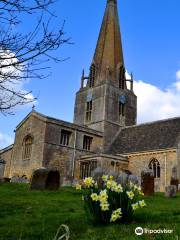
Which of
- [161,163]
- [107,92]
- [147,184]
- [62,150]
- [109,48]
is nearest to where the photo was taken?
[147,184]

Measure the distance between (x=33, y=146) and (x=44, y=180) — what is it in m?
14.7

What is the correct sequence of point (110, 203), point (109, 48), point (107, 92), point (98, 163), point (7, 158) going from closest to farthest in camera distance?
point (110, 203) → point (98, 163) → point (7, 158) → point (107, 92) → point (109, 48)

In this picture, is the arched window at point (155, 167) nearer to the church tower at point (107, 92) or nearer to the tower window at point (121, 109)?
the church tower at point (107, 92)

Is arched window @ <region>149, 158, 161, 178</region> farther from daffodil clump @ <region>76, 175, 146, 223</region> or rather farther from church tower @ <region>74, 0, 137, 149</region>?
daffodil clump @ <region>76, 175, 146, 223</region>

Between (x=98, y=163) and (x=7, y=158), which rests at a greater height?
(x=7, y=158)

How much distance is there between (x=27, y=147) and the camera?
3134 cm

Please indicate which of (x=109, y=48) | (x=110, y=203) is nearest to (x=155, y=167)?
(x=109, y=48)

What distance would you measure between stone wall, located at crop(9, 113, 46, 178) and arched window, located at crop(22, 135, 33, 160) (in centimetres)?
36

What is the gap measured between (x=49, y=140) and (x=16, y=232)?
22772 millimetres

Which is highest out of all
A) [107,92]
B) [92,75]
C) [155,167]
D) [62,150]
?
[92,75]

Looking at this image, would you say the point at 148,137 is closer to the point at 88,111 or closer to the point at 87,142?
the point at 87,142

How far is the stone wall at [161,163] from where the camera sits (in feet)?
87.5

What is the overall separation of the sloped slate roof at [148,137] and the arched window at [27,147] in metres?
7.94

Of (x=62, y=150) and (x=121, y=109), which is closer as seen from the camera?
(x=62, y=150)
